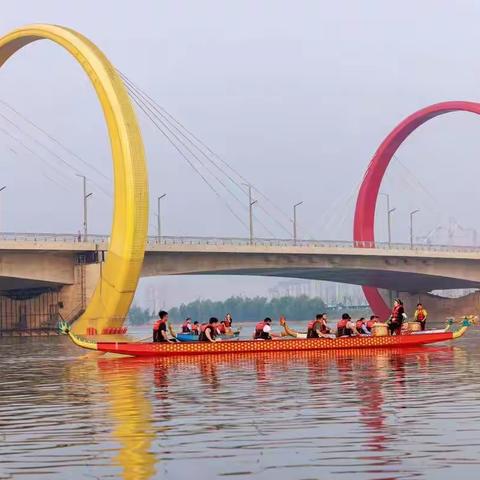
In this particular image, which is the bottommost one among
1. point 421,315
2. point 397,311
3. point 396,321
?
point 396,321

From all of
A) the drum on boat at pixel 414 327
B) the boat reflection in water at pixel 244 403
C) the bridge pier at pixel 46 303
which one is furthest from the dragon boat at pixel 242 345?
the bridge pier at pixel 46 303

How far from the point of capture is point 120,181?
2566 inches

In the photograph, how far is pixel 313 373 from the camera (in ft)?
96.7

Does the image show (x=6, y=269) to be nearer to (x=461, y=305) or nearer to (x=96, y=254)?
(x=96, y=254)

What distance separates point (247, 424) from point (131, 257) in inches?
1907

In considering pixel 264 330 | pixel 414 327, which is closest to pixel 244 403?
pixel 264 330

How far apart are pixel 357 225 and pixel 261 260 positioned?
25.6 m

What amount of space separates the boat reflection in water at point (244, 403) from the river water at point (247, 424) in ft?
0.09

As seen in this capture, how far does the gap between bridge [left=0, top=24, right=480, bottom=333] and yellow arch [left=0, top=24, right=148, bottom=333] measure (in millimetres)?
62

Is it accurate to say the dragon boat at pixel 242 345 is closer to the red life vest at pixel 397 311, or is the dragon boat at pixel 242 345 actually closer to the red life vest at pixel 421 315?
the red life vest at pixel 397 311

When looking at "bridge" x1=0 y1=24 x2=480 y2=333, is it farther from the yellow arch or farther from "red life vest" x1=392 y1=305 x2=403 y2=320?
"red life vest" x1=392 y1=305 x2=403 y2=320

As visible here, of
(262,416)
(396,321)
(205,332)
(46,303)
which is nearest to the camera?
(262,416)

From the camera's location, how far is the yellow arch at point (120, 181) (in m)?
64.5

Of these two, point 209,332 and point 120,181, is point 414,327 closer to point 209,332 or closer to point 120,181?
point 209,332
